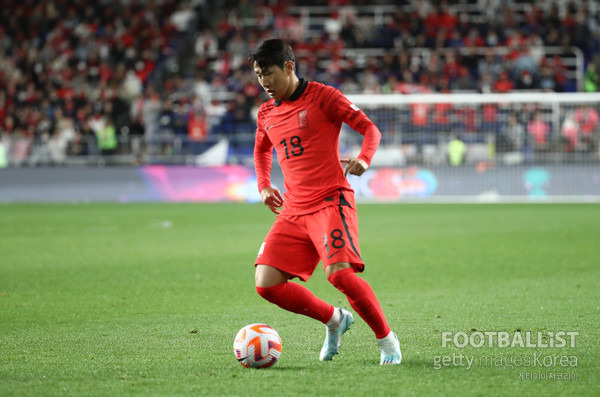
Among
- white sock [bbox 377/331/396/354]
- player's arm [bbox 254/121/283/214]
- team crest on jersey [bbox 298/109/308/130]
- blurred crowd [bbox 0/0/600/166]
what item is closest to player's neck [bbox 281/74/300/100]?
team crest on jersey [bbox 298/109/308/130]

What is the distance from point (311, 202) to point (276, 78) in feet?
2.56

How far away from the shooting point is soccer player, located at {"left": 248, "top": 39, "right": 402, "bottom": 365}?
505 centimetres

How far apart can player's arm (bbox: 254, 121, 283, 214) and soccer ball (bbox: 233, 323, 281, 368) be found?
90cm

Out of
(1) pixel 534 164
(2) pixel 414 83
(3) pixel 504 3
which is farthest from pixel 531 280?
(3) pixel 504 3

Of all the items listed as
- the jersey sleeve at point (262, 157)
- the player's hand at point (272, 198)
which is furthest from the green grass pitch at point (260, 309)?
the jersey sleeve at point (262, 157)

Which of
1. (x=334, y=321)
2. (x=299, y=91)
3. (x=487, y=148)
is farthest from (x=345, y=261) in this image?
(x=487, y=148)

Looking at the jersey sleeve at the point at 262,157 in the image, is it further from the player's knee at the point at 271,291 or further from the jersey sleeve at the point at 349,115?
the player's knee at the point at 271,291

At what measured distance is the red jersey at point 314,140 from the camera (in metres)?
5.20

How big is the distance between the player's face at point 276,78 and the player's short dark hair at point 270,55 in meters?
0.03

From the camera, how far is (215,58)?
28234 millimetres

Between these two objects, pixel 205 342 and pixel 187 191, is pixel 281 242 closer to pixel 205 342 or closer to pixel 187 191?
pixel 205 342

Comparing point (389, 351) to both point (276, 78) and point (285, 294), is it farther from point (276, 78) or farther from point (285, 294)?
point (276, 78)

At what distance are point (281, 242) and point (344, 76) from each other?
848 inches

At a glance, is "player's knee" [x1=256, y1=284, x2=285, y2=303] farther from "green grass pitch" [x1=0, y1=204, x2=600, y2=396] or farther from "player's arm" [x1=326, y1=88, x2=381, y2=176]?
"player's arm" [x1=326, y1=88, x2=381, y2=176]
